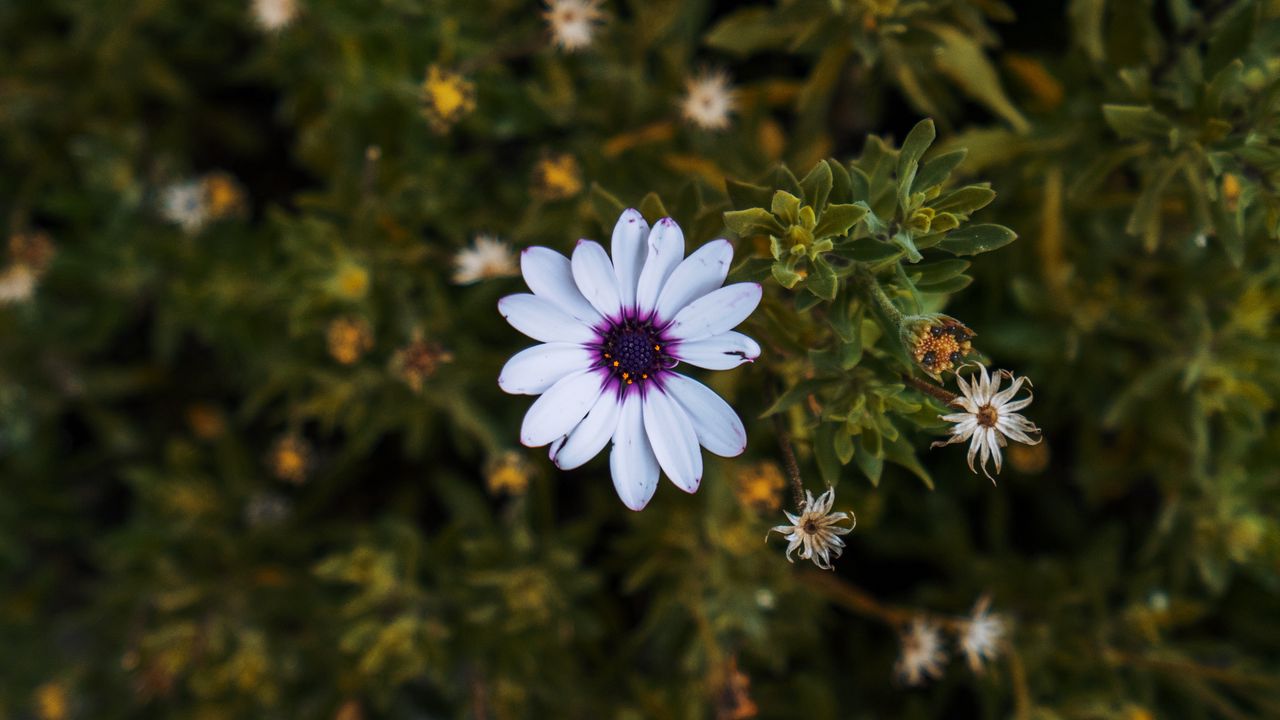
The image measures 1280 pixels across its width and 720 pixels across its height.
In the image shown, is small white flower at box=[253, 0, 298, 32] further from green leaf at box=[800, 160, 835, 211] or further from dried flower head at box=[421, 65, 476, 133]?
green leaf at box=[800, 160, 835, 211]

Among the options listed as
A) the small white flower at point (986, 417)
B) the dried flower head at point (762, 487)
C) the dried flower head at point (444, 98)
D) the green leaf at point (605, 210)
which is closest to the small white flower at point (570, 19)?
the dried flower head at point (444, 98)

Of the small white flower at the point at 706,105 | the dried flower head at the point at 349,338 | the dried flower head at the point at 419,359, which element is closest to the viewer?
the dried flower head at the point at 419,359

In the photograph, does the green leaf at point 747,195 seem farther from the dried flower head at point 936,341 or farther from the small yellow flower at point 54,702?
the small yellow flower at point 54,702

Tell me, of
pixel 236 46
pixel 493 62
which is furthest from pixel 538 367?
pixel 236 46

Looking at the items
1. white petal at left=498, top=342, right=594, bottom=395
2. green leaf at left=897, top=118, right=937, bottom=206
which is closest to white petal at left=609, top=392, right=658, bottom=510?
white petal at left=498, top=342, right=594, bottom=395

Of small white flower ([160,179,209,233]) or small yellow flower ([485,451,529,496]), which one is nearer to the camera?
small yellow flower ([485,451,529,496])

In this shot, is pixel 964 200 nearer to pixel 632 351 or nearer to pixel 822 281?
pixel 822 281
